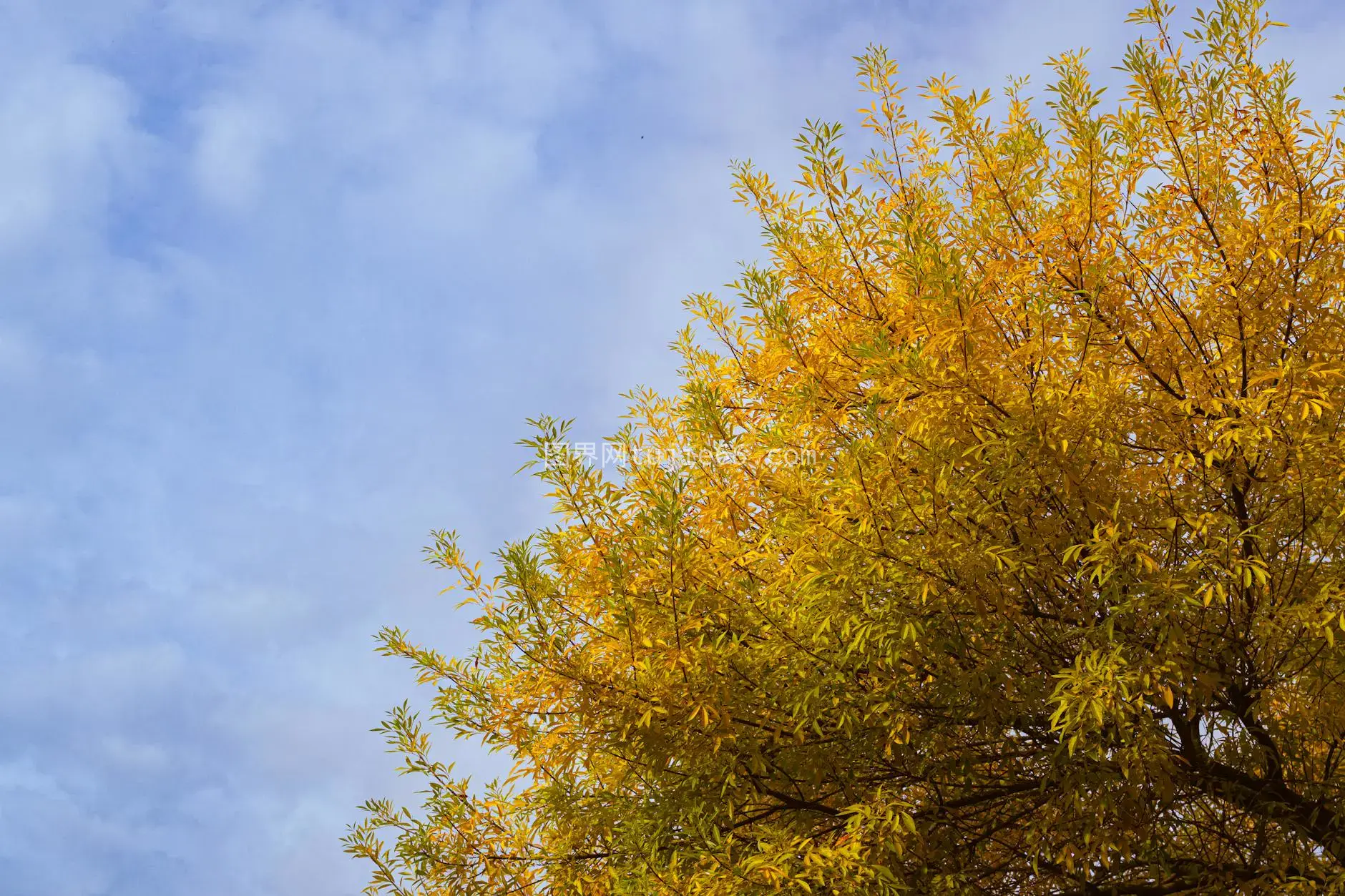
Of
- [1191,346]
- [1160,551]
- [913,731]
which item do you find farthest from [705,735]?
[1191,346]

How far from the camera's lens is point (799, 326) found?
14.8 ft

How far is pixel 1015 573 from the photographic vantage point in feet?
11.2

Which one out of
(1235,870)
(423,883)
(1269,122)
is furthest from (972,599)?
(423,883)

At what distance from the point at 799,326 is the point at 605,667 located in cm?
170

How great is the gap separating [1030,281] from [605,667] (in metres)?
2.04

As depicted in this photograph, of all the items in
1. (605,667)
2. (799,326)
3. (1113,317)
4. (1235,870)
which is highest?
(799,326)

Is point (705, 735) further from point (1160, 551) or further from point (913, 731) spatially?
point (1160, 551)

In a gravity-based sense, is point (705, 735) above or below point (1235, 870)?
above

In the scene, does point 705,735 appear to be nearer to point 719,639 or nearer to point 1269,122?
point 719,639

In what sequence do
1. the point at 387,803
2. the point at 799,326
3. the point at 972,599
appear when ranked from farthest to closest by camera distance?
1. the point at 387,803
2. the point at 799,326
3. the point at 972,599

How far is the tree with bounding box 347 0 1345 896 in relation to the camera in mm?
3248

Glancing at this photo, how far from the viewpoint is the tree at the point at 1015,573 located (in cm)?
325

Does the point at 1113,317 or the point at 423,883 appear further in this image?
the point at 423,883

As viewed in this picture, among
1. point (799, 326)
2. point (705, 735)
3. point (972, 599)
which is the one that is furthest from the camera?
point (799, 326)
